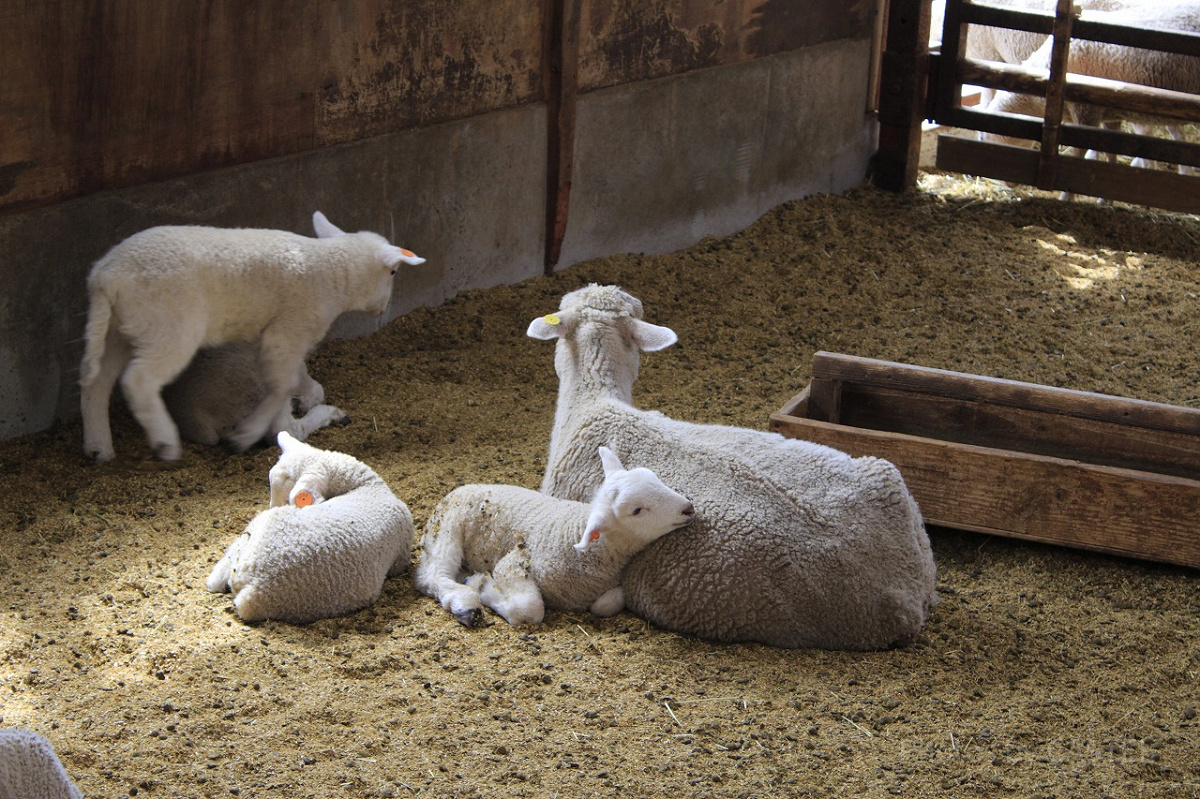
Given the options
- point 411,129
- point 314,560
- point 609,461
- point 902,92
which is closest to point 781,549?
point 609,461

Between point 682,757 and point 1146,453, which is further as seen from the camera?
point 1146,453

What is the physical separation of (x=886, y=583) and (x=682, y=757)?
94cm

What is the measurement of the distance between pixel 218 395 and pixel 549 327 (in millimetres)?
1726

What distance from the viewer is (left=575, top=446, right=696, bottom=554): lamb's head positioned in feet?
13.2

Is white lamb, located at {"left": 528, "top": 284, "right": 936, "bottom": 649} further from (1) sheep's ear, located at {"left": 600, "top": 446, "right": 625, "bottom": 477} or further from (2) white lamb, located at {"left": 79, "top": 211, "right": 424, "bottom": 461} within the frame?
(2) white lamb, located at {"left": 79, "top": 211, "right": 424, "bottom": 461}

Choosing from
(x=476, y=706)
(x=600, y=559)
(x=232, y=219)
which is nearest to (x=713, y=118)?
(x=232, y=219)

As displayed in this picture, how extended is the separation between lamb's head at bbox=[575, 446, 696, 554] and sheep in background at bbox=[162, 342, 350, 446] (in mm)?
2101

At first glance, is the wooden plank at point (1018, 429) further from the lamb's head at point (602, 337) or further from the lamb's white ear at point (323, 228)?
the lamb's white ear at point (323, 228)

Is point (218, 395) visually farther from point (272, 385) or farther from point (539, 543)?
point (539, 543)

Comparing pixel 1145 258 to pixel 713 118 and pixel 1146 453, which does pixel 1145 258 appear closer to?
pixel 713 118

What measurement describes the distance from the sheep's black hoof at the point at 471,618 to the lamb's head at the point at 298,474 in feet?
2.23

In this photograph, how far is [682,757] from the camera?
362cm

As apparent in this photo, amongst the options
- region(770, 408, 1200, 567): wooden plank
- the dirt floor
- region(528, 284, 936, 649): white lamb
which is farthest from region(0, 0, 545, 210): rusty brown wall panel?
region(770, 408, 1200, 567): wooden plank

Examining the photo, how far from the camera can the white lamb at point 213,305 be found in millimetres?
5059
